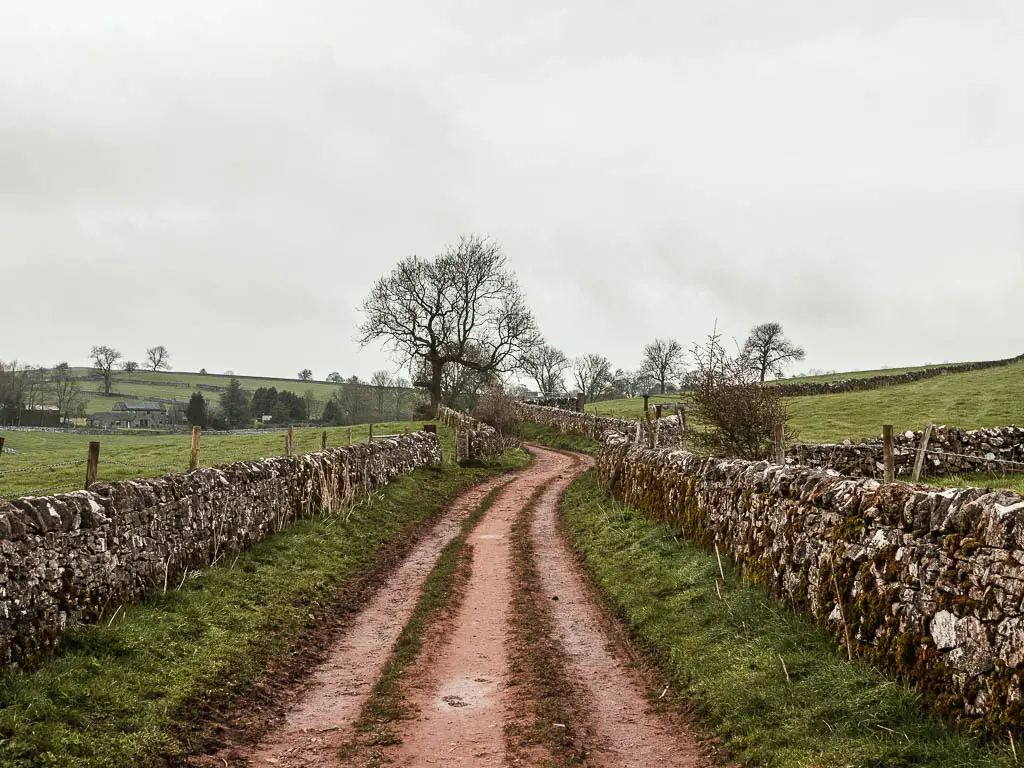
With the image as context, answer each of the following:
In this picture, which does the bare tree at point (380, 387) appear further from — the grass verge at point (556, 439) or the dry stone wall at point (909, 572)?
the dry stone wall at point (909, 572)

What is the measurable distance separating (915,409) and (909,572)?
1264 inches

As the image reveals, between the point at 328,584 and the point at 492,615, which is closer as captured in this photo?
the point at 492,615

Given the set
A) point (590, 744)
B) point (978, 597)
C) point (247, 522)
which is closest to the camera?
point (978, 597)

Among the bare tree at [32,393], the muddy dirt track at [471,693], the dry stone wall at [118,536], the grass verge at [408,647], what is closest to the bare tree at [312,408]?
the bare tree at [32,393]

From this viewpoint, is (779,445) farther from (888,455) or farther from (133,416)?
(133,416)

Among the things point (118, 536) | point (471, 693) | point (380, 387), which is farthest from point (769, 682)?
point (380, 387)

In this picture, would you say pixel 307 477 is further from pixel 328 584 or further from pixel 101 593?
pixel 101 593

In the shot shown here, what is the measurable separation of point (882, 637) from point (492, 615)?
18.1 feet

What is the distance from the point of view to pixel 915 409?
3500cm

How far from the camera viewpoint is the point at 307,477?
55.0 ft

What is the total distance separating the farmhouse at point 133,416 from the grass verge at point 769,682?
9039 cm

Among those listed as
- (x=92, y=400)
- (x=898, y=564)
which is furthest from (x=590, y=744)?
(x=92, y=400)

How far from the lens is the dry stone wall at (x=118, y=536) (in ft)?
23.6

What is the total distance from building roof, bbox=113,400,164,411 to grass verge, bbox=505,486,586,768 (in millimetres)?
100316
